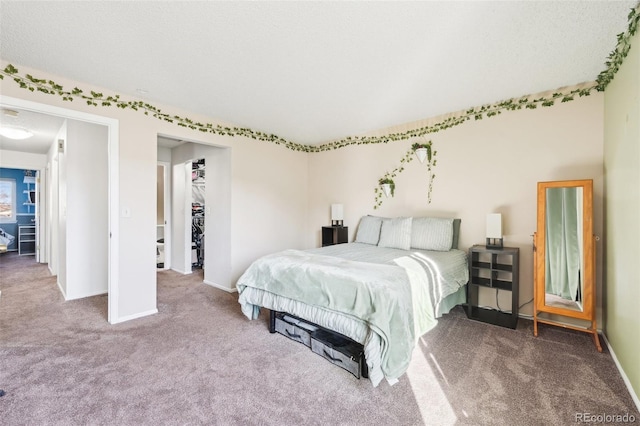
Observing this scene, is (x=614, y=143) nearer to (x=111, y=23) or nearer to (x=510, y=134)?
(x=510, y=134)

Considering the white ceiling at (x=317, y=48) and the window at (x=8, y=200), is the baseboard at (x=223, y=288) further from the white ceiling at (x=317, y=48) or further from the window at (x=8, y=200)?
the window at (x=8, y=200)

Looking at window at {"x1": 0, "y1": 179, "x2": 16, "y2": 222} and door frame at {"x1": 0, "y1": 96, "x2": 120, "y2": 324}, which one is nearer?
door frame at {"x1": 0, "y1": 96, "x2": 120, "y2": 324}

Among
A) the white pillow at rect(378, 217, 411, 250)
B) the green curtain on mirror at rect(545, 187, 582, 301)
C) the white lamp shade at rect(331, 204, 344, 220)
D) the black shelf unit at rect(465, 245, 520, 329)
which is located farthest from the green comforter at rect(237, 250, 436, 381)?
A: the white lamp shade at rect(331, 204, 344, 220)

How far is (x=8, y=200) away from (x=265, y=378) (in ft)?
30.7

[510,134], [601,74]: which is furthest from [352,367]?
[601,74]

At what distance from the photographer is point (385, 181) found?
13.4 ft

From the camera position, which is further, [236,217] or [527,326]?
[236,217]

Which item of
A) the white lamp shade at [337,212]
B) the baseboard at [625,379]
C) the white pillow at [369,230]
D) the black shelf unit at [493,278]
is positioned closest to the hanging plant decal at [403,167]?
the white pillow at [369,230]

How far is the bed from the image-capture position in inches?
71.5

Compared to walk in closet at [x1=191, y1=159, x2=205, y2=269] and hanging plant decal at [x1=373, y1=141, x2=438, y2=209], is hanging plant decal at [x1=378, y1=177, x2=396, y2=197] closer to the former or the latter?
hanging plant decal at [x1=373, y1=141, x2=438, y2=209]

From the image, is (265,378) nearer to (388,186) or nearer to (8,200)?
(388,186)

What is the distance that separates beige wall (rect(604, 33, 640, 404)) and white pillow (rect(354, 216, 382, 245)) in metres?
2.25

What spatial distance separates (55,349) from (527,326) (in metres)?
4.42

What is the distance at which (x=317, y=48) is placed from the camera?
2129 mm
